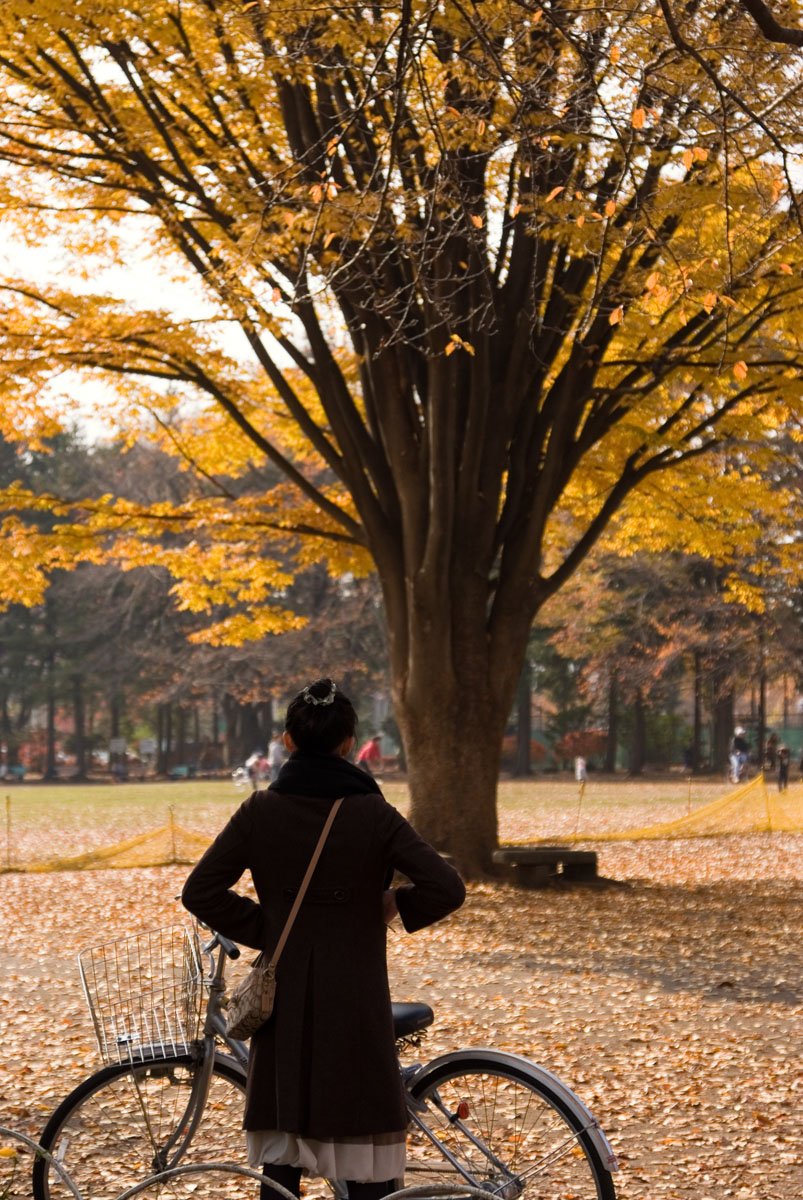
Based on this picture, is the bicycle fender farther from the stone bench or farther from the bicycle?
the stone bench

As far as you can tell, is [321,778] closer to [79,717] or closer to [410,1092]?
[410,1092]

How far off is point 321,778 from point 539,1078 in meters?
0.97

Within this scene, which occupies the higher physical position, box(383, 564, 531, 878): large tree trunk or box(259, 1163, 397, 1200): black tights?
box(383, 564, 531, 878): large tree trunk

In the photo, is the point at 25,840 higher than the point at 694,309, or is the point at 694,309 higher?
the point at 694,309

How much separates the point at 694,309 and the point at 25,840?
1610cm

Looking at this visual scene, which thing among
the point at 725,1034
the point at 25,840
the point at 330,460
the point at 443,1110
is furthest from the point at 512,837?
the point at 443,1110

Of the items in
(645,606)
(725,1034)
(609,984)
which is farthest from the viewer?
(645,606)

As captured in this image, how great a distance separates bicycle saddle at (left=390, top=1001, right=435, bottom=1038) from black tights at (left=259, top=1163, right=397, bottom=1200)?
375mm

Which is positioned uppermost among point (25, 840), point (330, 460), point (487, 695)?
point (330, 460)

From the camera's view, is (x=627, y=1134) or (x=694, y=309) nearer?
(x=627, y=1134)

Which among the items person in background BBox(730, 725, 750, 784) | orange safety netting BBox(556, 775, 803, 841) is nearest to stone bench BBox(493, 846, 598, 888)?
orange safety netting BBox(556, 775, 803, 841)

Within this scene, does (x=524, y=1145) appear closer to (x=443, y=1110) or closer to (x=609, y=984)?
(x=443, y=1110)

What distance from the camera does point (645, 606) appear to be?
1766 inches

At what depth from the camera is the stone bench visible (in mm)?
14281
